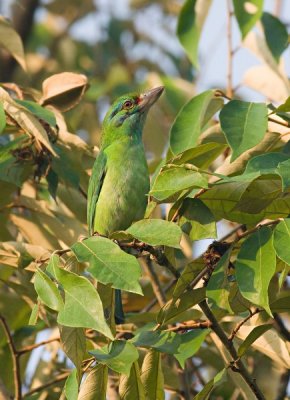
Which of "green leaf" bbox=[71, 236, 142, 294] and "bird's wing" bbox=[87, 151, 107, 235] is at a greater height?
"green leaf" bbox=[71, 236, 142, 294]

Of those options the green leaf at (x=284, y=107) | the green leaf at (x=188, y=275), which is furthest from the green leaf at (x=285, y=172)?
the green leaf at (x=284, y=107)

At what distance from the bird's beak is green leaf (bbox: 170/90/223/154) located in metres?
0.99

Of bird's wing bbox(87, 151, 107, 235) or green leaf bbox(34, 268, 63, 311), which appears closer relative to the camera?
green leaf bbox(34, 268, 63, 311)

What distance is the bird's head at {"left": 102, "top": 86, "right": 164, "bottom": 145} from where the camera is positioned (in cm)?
464

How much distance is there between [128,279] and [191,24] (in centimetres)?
204

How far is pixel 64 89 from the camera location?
3.87m

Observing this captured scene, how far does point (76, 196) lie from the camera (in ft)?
13.8

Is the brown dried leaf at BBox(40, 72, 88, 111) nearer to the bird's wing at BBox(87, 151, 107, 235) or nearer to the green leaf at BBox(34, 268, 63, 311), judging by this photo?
the bird's wing at BBox(87, 151, 107, 235)

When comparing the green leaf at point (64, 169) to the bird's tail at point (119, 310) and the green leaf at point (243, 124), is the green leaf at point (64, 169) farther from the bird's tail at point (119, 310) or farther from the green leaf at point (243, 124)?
the green leaf at point (243, 124)

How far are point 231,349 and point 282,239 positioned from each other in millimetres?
526

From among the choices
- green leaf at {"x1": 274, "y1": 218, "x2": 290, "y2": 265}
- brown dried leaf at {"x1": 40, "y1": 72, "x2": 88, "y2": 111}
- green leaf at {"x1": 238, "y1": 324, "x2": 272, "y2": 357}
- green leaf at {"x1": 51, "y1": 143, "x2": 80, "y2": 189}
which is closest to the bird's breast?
green leaf at {"x1": 51, "y1": 143, "x2": 80, "y2": 189}

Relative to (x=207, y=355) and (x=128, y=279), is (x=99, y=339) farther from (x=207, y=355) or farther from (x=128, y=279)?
(x=128, y=279)

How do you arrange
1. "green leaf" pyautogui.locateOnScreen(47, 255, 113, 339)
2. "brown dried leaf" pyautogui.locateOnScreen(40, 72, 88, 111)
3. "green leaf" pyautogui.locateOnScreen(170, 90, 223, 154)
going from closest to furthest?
"green leaf" pyautogui.locateOnScreen(47, 255, 113, 339) < "green leaf" pyautogui.locateOnScreen(170, 90, 223, 154) < "brown dried leaf" pyautogui.locateOnScreen(40, 72, 88, 111)

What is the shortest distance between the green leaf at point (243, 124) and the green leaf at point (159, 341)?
619 millimetres
